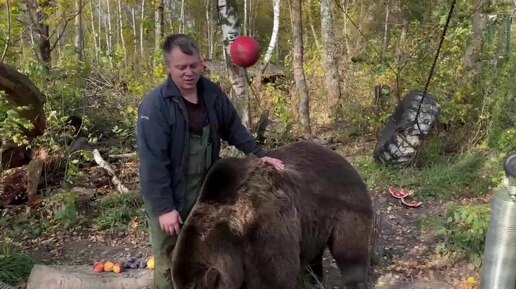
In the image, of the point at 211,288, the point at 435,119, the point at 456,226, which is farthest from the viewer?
the point at 435,119

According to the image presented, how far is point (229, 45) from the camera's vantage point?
19.7 ft

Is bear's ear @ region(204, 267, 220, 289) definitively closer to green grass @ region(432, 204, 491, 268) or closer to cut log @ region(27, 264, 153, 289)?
cut log @ region(27, 264, 153, 289)

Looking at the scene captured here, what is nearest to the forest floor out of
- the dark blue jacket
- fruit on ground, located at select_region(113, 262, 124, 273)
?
fruit on ground, located at select_region(113, 262, 124, 273)

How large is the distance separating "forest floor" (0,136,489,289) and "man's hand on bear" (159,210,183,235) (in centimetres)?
166

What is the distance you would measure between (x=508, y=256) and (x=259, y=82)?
757 cm

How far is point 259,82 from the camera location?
1036 cm

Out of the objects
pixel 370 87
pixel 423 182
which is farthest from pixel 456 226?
pixel 370 87

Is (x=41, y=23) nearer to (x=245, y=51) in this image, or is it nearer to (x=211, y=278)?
(x=245, y=51)

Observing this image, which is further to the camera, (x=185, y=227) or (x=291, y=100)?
(x=291, y=100)

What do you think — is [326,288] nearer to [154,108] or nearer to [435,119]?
[154,108]

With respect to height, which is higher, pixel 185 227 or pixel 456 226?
pixel 185 227

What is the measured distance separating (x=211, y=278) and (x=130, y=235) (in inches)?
111

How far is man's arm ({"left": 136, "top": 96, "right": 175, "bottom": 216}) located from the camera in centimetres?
328

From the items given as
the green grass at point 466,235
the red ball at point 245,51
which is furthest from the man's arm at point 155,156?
the green grass at point 466,235
